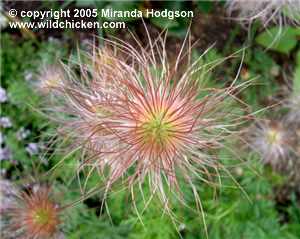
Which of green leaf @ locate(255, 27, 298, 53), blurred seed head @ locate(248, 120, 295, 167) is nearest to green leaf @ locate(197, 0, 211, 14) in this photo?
green leaf @ locate(255, 27, 298, 53)

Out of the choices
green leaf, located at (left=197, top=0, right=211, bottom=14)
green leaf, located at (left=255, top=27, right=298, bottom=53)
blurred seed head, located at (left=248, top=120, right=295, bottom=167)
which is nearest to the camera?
blurred seed head, located at (left=248, top=120, right=295, bottom=167)

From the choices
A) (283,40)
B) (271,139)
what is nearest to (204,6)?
(283,40)

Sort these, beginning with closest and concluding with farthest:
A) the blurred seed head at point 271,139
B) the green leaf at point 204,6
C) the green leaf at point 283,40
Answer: the blurred seed head at point 271,139 → the green leaf at point 204,6 → the green leaf at point 283,40

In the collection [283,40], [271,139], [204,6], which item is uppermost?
[204,6]

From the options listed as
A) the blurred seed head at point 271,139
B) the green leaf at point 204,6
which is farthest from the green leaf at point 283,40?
the blurred seed head at point 271,139

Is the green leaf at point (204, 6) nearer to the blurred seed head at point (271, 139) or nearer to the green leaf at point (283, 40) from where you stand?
the green leaf at point (283, 40)

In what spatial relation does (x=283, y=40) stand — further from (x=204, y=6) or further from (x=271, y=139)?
(x=271, y=139)

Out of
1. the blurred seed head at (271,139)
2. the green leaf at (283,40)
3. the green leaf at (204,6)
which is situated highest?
the green leaf at (204,6)

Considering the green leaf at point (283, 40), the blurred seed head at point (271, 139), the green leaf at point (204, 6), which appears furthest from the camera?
the green leaf at point (283, 40)

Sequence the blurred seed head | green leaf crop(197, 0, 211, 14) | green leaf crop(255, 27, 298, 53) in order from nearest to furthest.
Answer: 1. the blurred seed head
2. green leaf crop(197, 0, 211, 14)
3. green leaf crop(255, 27, 298, 53)

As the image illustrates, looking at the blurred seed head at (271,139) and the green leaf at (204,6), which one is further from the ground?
the green leaf at (204,6)

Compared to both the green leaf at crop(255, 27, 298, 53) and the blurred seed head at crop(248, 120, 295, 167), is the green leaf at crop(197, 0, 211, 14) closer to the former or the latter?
the green leaf at crop(255, 27, 298, 53)

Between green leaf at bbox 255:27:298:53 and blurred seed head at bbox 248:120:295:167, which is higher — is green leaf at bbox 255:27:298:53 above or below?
above

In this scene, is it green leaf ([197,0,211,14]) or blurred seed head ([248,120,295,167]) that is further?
green leaf ([197,0,211,14])
